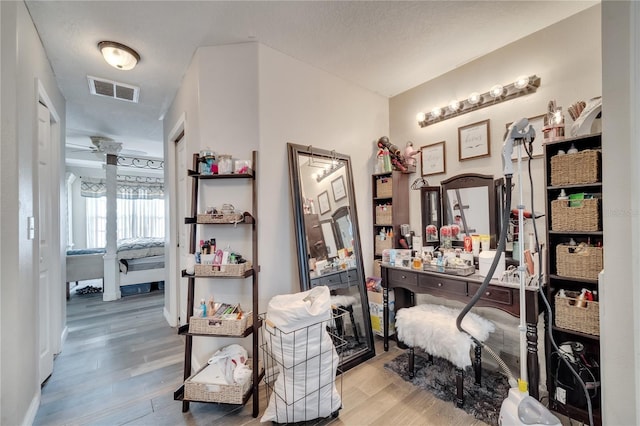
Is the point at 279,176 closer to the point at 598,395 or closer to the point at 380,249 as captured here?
the point at 380,249

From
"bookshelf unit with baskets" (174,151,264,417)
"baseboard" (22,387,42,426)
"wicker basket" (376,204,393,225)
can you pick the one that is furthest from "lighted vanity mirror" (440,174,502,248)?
"baseboard" (22,387,42,426)

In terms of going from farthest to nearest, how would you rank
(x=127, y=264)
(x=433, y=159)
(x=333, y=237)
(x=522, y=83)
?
(x=127, y=264)
(x=433, y=159)
(x=333, y=237)
(x=522, y=83)

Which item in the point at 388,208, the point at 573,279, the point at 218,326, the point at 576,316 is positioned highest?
the point at 388,208

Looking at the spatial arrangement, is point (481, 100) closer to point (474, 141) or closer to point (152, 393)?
point (474, 141)

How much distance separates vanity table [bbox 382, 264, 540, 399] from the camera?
5.42ft

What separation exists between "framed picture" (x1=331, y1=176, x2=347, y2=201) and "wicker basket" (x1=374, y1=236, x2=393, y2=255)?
2.28ft

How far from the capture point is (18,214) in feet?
4.90

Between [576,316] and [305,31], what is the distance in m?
2.60

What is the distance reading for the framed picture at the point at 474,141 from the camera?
7.66ft

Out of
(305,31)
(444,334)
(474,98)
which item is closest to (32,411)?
(444,334)

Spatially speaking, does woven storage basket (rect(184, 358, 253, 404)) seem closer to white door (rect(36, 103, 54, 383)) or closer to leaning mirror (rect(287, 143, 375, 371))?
leaning mirror (rect(287, 143, 375, 371))

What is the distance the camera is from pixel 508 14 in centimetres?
189

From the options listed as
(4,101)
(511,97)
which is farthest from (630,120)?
(4,101)

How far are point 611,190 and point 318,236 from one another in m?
1.77
